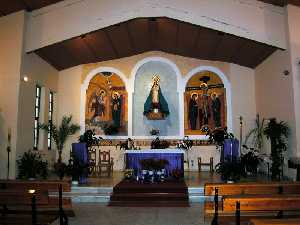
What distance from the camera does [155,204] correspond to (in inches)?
324

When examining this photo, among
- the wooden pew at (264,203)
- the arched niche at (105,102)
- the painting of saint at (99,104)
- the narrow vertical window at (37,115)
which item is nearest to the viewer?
the wooden pew at (264,203)

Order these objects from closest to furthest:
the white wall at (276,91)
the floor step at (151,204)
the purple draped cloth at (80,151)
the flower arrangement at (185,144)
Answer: the floor step at (151,204) → the white wall at (276,91) → the purple draped cloth at (80,151) → the flower arrangement at (185,144)

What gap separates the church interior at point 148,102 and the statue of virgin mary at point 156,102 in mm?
51

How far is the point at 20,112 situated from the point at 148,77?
18.1 feet

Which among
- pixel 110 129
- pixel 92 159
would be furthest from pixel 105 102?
pixel 92 159

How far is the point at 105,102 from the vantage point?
13867 mm

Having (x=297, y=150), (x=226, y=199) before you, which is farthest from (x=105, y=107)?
(x=226, y=199)

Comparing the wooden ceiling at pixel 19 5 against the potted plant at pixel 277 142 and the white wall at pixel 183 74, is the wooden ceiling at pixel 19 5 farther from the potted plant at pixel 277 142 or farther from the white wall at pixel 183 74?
the potted plant at pixel 277 142

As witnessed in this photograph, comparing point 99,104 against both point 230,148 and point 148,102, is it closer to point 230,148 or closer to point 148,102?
point 148,102

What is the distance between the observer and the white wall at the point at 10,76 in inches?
394

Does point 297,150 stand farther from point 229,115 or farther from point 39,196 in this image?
point 39,196

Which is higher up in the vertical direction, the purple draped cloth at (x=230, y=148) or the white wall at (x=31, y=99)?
the white wall at (x=31, y=99)

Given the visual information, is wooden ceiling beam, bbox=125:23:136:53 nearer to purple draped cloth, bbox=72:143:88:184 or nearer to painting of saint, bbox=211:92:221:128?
painting of saint, bbox=211:92:221:128

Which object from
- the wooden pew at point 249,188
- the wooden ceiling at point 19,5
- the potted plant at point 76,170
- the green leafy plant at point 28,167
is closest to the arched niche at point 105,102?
the potted plant at point 76,170
